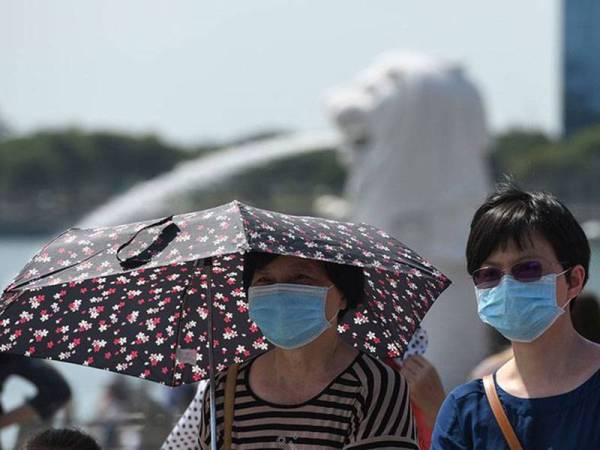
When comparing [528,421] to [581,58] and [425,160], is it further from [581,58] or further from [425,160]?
[581,58]

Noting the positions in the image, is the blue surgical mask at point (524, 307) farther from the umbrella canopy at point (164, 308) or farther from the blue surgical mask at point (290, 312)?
the blue surgical mask at point (290, 312)

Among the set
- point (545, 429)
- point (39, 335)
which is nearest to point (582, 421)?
point (545, 429)

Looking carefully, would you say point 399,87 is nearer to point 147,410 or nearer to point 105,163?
point 147,410

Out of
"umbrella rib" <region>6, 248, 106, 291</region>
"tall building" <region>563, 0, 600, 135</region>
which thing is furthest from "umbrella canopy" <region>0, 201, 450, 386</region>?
"tall building" <region>563, 0, 600, 135</region>

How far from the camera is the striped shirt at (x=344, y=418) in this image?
11.8 feet

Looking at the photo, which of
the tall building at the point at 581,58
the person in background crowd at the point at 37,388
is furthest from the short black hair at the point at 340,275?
the tall building at the point at 581,58

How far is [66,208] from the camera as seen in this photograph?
8625cm

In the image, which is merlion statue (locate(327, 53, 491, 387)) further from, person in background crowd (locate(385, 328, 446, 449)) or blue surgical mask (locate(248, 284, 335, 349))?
blue surgical mask (locate(248, 284, 335, 349))

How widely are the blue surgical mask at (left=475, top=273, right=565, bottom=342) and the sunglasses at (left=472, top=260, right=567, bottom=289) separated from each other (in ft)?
0.03

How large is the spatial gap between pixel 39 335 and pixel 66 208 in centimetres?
8315

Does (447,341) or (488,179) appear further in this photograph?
(488,179)

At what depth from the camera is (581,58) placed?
53.9 metres

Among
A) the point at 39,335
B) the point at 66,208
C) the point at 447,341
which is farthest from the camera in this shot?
the point at 66,208

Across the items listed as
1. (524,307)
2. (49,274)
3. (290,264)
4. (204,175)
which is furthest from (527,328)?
(204,175)
